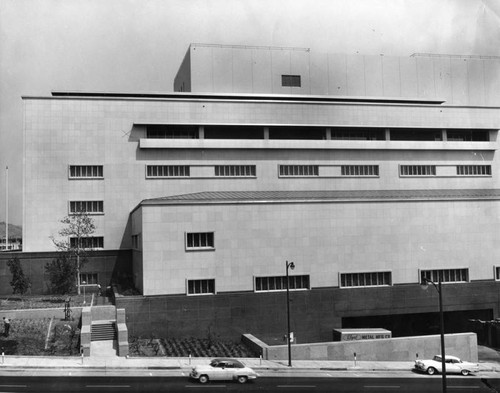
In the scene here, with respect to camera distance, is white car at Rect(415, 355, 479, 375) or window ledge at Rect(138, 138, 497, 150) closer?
white car at Rect(415, 355, 479, 375)

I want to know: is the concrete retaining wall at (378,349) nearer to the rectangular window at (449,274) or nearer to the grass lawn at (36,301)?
the rectangular window at (449,274)

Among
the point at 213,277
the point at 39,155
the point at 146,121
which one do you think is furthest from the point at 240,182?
the point at 39,155

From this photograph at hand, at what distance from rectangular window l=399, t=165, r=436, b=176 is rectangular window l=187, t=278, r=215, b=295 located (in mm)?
31341

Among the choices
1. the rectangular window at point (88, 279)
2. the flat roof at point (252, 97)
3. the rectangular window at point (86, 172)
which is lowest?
the rectangular window at point (88, 279)

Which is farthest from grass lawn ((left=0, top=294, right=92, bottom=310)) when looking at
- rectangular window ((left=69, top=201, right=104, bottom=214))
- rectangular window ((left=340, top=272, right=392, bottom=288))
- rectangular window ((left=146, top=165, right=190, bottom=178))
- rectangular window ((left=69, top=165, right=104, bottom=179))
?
rectangular window ((left=340, top=272, right=392, bottom=288))

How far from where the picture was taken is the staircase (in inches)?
1928

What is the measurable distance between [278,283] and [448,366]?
59.5 feet

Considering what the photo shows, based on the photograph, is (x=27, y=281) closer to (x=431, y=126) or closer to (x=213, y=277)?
(x=213, y=277)

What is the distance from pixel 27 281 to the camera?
6206 centimetres

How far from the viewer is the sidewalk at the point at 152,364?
39.7m

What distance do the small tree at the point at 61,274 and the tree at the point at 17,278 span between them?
2760 millimetres

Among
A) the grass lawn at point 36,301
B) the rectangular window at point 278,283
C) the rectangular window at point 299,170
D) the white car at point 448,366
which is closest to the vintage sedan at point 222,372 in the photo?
the white car at point 448,366

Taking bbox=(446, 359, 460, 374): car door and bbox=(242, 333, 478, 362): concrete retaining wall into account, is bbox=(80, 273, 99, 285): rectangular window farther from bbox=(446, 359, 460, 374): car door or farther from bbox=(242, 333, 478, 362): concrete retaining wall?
bbox=(446, 359, 460, 374): car door

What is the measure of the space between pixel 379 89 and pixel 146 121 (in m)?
32.4
